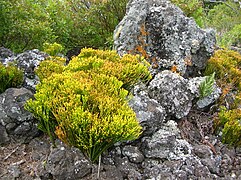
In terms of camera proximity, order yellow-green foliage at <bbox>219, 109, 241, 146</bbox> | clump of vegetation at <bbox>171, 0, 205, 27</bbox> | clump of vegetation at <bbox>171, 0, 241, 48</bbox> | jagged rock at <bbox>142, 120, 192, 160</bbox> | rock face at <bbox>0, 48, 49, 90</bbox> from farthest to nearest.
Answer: clump of vegetation at <bbox>171, 0, 241, 48</bbox>, clump of vegetation at <bbox>171, 0, 205, 27</bbox>, yellow-green foliage at <bbox>219, 109, 241, 146</bbox>, rock face at <bbox>0, 48, 49, 90</bbox>, jagged rock at <bbox>142, 120, 192, 160</bbox>

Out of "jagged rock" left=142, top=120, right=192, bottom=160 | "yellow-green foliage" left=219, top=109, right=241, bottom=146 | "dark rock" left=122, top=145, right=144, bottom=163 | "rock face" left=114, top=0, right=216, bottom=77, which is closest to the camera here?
"dark rock" left=122, top=145, right=144, bottom=163

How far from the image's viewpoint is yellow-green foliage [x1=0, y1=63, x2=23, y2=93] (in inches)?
168

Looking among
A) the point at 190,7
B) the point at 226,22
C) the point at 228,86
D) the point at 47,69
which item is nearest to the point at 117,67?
A: the point at 47,69

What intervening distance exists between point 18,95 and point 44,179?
118 centimetres

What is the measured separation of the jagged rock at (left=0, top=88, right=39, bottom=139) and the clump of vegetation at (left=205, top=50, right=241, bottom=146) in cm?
287

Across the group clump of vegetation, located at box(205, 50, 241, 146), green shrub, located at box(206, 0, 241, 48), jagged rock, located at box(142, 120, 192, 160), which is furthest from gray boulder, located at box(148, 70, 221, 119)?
green shrub, located at box(206, 0, 241, 48)

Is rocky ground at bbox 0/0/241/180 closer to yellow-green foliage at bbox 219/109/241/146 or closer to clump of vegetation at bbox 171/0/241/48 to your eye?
yellow-green foliage at bbox 219/109/241/146

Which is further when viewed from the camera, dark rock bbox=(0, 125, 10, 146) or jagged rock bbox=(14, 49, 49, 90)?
jagged rock bbox=(14, 49, 49, 90)

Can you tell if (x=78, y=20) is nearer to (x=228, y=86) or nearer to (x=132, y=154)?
(x=228, y=86)

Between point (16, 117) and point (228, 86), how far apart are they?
4073 mm

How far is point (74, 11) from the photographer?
27.9 ft

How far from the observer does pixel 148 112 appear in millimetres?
4320

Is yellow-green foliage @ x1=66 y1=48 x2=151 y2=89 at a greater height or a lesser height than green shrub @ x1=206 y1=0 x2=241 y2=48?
greater

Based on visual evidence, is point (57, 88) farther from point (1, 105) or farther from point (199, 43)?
point (199, 43)
